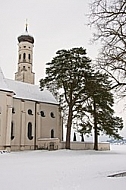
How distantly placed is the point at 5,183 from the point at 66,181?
241cm

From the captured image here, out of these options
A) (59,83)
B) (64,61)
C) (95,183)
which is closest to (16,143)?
(59,83)

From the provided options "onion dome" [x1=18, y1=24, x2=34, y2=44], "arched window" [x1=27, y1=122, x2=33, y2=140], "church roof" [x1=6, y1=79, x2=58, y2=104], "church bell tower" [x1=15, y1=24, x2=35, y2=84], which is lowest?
"arched window" [x1=27, y1=122, x2=33, y2=140]

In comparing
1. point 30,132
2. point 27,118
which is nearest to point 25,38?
point 27,118

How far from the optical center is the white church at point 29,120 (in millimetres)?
33528

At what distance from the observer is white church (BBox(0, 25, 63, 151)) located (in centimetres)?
3347

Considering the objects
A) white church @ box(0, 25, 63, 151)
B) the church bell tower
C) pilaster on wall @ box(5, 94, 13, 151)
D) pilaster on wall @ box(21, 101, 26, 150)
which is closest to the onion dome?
the church bell tower

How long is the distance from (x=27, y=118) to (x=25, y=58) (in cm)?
1768

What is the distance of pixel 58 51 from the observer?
118 ft

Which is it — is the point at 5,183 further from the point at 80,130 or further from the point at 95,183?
the point at 80,130

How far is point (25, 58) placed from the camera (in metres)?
54.8

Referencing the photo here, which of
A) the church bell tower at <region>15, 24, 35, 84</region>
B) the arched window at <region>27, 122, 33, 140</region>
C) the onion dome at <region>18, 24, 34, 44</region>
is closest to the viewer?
the arched window at <region>27, 122, 33, 140</region>

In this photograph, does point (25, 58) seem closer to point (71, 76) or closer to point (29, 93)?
point (29, 93)

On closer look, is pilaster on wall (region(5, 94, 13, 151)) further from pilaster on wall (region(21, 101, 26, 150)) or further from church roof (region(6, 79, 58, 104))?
church roof (region(6, 79, 58, 104))

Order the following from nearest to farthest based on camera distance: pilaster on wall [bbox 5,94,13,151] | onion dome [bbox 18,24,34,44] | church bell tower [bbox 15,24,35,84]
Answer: pilaster on wall [bbox 5,94,13,151] → church bell tower [bbox 15,24,35,84] → onion dome [bbox 18,24,34,44]
